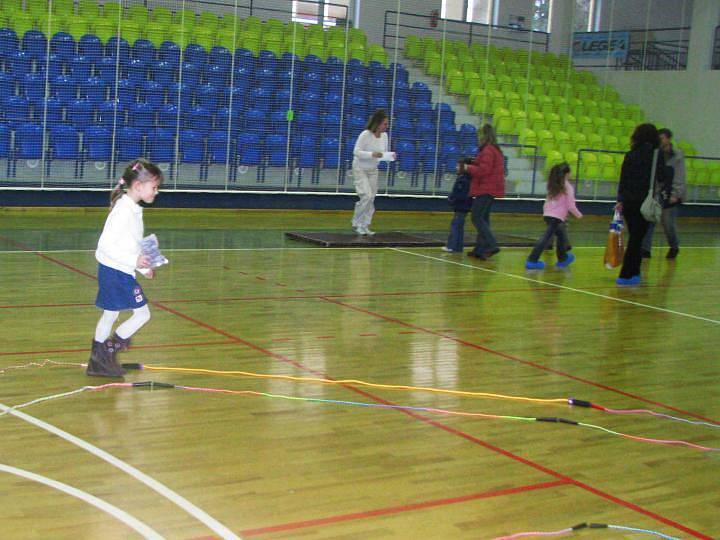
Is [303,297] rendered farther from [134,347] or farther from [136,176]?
[136,176]

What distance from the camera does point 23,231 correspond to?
36.2 feet

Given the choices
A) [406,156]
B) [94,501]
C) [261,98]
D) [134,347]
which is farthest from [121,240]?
[406,156]

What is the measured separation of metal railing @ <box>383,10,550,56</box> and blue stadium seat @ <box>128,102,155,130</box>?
4742 mm

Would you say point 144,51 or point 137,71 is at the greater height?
point 144,51

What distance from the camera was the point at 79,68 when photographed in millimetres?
13234

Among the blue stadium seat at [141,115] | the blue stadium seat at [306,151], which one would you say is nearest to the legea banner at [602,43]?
the blue stadium seat at [306,151]

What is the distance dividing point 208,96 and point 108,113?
1.59 metres

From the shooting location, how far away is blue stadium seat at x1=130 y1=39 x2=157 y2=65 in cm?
1366

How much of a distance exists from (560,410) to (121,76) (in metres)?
10.1

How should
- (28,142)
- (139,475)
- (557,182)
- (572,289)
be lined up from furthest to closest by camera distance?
(28,142) < (557,182) < (572,289) < (139,475)

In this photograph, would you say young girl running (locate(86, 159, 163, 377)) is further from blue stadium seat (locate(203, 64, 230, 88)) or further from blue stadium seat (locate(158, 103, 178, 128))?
blue stadium seat (locate(203, 64, 230, 88))

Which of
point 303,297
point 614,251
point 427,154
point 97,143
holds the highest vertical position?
point 427,154

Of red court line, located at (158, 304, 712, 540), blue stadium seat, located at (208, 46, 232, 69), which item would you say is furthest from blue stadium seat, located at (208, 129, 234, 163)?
red court line, located at (158, 304, 712, 540)

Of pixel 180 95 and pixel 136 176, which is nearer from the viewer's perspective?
pixel 136 176
